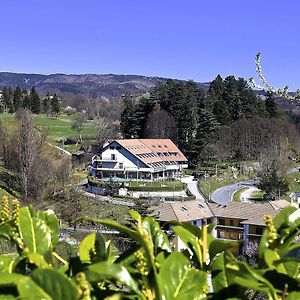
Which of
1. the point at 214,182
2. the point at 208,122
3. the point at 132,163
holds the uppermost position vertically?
the point at 208,122

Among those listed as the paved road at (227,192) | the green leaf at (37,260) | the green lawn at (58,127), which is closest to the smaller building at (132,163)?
the paved road at (227,192)

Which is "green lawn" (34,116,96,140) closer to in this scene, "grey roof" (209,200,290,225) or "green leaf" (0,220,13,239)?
"grey roof" (209,200,290,225)

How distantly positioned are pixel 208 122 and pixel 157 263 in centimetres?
4329

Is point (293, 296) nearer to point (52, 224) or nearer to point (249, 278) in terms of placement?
point (249, 278)

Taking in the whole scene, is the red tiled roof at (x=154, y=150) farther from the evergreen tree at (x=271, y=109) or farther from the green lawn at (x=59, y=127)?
the green lawn at (x=59, y=127)

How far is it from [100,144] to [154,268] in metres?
50.3

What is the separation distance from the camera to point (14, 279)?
3.43 ft

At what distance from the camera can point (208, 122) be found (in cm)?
4425

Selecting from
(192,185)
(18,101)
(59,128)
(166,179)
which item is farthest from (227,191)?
(18,101)

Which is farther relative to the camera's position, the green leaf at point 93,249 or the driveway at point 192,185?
the driveway at point 192,185

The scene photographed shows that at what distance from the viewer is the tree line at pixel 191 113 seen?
45.0 m

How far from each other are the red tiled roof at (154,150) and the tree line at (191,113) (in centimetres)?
242

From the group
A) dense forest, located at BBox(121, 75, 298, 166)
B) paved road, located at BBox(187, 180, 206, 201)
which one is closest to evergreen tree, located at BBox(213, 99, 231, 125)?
dense forest, located at BBox(121, 75, 298, 166)

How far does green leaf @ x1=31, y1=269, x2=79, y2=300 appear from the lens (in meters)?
0.91
